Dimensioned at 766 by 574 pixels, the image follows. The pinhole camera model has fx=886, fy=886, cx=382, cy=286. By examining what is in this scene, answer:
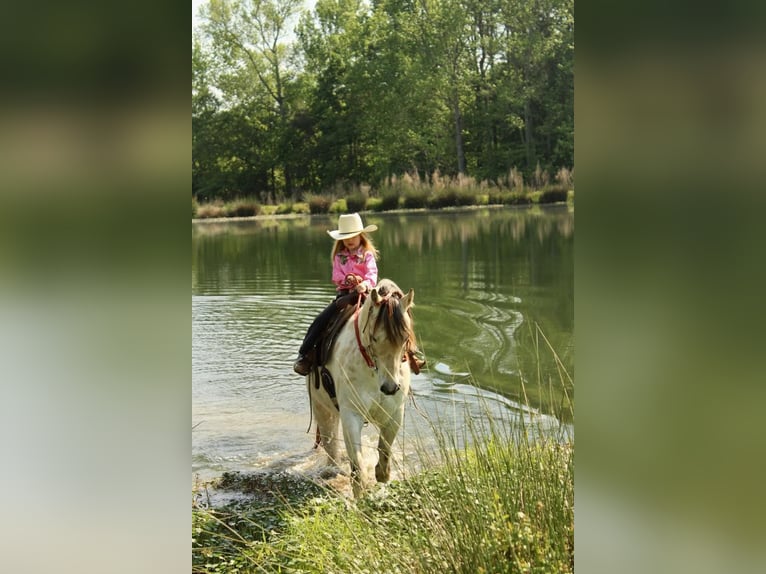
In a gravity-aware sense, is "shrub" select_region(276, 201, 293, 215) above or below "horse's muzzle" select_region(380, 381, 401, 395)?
above

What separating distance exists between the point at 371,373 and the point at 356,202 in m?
10.1

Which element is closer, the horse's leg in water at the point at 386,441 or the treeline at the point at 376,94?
the horse's leg in water at the point at 386,441

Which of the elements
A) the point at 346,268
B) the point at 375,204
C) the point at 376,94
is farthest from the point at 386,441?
the point at 376,94

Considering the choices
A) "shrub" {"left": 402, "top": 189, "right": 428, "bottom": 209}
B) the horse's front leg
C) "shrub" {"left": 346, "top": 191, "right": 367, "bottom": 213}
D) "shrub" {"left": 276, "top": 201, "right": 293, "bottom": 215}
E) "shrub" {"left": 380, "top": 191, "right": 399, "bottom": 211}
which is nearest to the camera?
the horse's front leg

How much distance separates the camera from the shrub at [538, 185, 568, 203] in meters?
15.8

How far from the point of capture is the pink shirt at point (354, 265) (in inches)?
199

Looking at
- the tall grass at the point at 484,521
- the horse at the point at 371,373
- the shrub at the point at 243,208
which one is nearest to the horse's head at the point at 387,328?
the horse at the point at 371,373

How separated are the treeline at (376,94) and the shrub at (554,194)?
36 centimetres

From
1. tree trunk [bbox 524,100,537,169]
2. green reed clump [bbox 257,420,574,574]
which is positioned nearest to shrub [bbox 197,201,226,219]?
tree trunk [bbox 524,100,537,169]

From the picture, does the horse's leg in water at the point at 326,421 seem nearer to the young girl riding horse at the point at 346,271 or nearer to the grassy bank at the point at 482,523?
the young girl riding horse at the point at 346,271

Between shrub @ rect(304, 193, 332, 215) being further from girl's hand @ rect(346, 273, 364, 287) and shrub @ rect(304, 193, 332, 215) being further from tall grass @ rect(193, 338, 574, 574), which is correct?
tall grass @ rect(193, 338, 574, 574)
